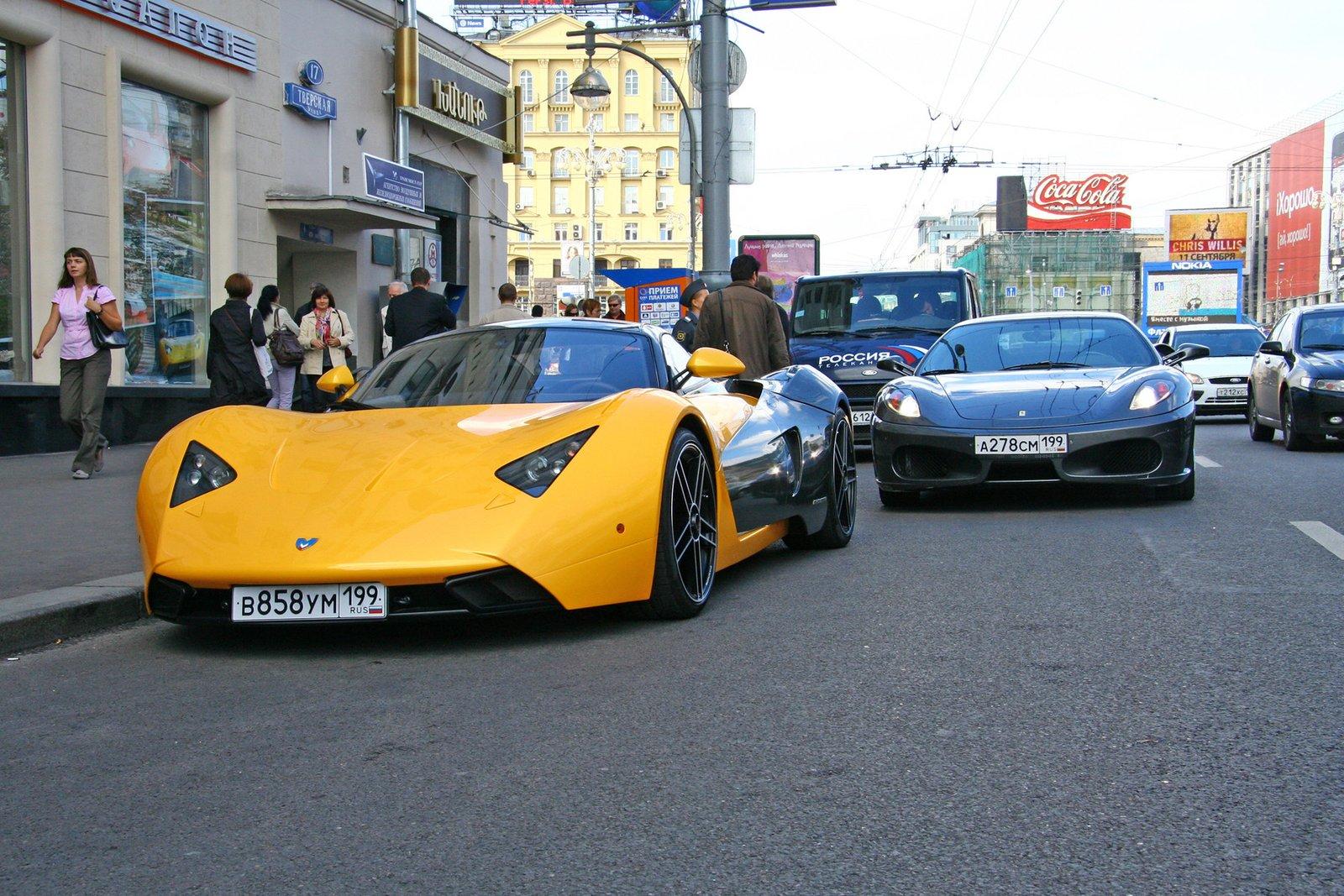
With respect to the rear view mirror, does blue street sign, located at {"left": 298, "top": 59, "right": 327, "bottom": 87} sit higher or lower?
higher

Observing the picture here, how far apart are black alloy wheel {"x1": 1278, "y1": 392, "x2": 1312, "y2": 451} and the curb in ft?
35.8

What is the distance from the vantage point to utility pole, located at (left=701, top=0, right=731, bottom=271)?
61.7ft

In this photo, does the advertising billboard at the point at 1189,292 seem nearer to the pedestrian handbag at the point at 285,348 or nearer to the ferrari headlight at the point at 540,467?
the pedestrian handbag at the point at 285,348

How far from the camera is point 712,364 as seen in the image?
19.1 feet

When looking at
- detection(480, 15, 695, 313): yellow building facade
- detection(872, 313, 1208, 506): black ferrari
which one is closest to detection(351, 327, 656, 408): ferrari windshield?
detection(872, 313, 1208, 506): black ferrari

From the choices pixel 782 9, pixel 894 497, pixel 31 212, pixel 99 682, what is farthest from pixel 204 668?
pixel 782 9

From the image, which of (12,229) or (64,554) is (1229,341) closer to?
(12,229)

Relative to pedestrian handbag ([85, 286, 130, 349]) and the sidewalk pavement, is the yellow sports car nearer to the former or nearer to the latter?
the sidewalk pavement

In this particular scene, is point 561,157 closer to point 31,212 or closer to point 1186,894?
point 31,212

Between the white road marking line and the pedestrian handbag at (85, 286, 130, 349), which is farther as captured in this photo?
the pedestrian handbag at (85, 286, 130, 349)

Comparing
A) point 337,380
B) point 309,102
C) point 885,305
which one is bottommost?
point 337,380

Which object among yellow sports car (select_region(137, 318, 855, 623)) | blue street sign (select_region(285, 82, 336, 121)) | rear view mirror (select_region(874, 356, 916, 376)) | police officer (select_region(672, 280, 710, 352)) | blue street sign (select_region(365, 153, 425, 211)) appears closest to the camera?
yellow sports car (select_region(137, 318, 855, 623))

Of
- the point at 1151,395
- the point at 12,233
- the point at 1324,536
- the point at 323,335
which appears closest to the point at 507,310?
the point at 323,335

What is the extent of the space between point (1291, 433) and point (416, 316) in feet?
26.6
